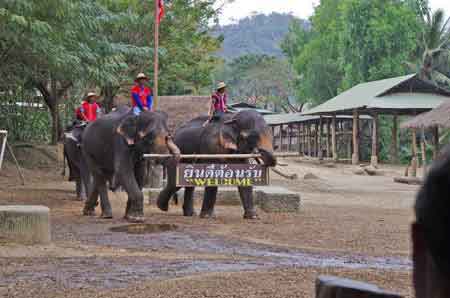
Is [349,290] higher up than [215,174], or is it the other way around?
[349,290]

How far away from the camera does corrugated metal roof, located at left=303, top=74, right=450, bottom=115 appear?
3197 cm

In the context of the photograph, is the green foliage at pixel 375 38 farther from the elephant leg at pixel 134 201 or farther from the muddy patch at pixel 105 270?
the muddy patch at pixel 105 270

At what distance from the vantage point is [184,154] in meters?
13.2

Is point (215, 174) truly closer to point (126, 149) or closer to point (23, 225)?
point (126, 149)

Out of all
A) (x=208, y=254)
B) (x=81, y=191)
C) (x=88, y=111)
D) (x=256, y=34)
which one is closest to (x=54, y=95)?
(x=88, y=111)

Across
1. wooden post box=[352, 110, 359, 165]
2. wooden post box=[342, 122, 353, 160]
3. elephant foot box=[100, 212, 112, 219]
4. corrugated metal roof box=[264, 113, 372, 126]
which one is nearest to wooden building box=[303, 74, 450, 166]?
wooden post box=[352, 110, 359, 165]

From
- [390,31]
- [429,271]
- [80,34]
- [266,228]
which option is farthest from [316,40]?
[429,271]

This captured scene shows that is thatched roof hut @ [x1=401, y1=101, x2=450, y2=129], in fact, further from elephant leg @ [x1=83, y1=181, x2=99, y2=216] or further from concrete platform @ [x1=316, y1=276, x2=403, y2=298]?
concrete platform @ [x1=316, y1=276, x2=403, y2=298]

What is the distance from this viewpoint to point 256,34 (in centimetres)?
16100

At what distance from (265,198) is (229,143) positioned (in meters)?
1.86

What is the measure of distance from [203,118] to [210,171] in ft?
4.63

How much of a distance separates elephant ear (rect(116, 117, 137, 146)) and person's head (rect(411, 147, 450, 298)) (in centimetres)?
1054

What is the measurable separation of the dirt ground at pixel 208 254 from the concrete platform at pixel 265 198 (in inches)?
17.5

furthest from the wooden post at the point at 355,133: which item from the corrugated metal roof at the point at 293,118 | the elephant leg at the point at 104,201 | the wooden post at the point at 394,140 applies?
the elephant leg at the point at 104,201
